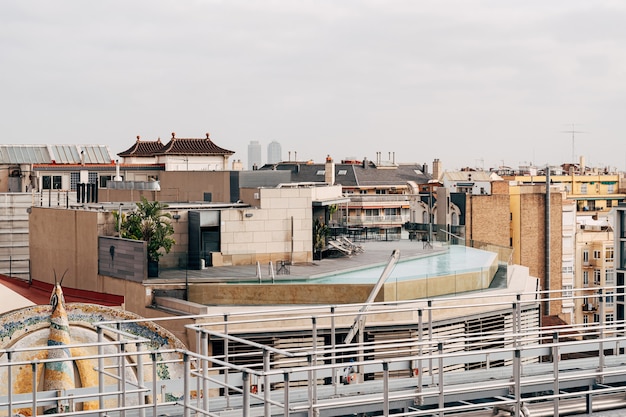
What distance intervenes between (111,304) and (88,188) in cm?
2582

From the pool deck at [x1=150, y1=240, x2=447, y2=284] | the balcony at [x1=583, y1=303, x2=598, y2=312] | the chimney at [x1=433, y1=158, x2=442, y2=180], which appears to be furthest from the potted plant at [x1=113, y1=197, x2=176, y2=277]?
the chimney at [x1=433, y1=158, x2=442, y2=180]

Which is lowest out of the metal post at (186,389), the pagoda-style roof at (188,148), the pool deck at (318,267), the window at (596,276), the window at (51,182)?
the window at (596,276)

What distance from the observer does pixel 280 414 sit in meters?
14.7

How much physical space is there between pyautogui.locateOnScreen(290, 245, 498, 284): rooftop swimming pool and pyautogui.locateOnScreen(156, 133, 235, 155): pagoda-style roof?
32.1m

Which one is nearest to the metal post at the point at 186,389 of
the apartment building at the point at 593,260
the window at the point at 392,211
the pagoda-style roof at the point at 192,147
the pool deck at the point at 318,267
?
the pool deck at the point at 318,267

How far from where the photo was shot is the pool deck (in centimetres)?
3803

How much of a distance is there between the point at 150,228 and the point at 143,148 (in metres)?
38.3

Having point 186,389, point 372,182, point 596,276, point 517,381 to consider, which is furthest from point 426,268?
point 372,182

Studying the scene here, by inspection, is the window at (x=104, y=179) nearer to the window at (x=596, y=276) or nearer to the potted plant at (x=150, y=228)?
the potted plant at (x=150, y=228)

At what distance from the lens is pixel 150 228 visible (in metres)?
40.6

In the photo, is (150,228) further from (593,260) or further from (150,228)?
(593,260)

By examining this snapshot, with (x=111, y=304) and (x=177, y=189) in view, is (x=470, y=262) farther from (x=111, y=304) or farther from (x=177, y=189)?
(x=177, y=189)

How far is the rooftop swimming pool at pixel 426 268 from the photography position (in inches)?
1421

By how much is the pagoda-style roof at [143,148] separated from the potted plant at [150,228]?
3528cm
